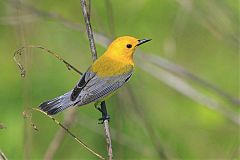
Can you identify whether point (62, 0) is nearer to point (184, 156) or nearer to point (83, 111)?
A: point (83, 111)

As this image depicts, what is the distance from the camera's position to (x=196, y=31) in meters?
8.30

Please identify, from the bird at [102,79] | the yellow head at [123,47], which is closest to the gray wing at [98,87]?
the bird at [102,79]

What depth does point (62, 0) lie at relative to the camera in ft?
27.0

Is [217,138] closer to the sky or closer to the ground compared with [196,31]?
closer to the ground

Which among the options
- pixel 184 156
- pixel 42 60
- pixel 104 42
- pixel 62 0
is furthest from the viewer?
pixel 62 0

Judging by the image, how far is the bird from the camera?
461 centimetres

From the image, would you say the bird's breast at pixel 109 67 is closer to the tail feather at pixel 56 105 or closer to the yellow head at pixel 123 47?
the yellow head at pixel 123 47

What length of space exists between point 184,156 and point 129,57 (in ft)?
5.80

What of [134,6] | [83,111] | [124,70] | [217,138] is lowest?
[217,138]

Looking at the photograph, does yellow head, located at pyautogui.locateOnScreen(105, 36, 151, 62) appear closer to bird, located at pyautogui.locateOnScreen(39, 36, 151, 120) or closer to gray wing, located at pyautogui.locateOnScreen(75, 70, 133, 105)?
bird, located at pyautogui.locateOnScreen(39, 36, 151, 120)

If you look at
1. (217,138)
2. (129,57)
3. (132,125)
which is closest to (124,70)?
(129,57)

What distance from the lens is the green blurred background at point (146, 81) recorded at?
6.11 metres

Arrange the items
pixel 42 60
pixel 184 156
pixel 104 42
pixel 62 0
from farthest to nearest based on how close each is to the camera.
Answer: pixel 62 0
pixel 42 60
pixel 184 156
pixel 104 42

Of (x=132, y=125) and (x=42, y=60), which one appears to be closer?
(x=132, y=125)
